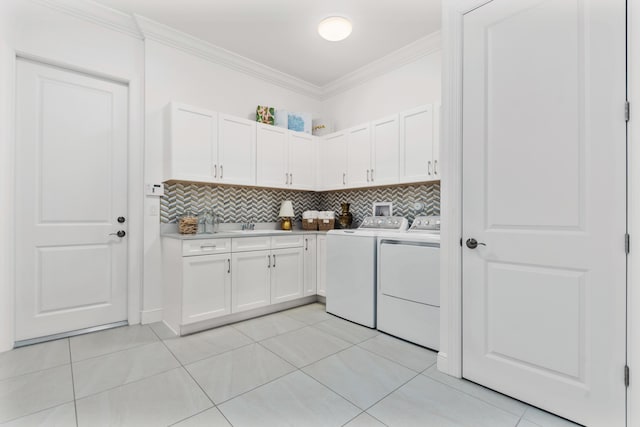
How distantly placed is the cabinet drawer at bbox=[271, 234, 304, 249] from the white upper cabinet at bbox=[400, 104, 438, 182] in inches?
50.5

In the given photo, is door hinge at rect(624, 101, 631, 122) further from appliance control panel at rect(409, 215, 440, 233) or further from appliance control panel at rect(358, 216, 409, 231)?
appliance control panel at rect(358, 216, 409, 231)

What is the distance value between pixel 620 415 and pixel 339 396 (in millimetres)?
1310

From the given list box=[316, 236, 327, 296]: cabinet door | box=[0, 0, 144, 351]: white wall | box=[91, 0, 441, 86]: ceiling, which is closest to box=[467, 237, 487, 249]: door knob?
box=[316, 236, 327, 296]: cabinet door

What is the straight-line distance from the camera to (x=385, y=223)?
10.9ft

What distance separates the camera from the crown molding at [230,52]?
2617 mm

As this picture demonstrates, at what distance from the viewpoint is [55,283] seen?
256cm

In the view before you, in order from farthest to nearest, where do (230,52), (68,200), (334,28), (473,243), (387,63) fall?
1. (387,63)
2. (230,52)
3. (334,28)
4. (68,200)
5. (473,243)

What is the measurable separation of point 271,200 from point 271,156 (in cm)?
63

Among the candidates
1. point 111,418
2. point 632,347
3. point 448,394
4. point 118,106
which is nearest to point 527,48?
point 632,347

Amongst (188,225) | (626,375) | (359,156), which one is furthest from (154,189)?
(626,375)

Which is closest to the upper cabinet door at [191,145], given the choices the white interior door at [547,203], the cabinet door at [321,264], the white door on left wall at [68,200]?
the white door on left wall at [68,200]

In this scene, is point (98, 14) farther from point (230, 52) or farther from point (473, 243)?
point (473, 243)

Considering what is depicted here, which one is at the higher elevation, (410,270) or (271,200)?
(271,200)

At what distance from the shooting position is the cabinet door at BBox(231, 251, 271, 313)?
2.90 metres
